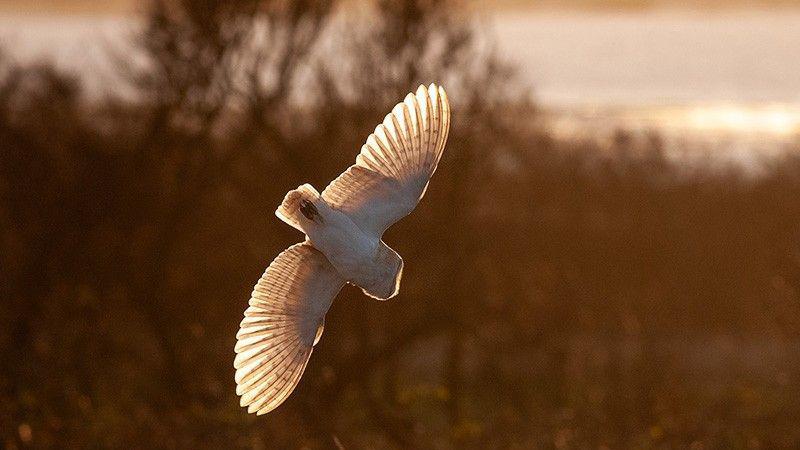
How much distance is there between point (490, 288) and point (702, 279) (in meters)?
12.1

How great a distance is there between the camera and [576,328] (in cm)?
2888

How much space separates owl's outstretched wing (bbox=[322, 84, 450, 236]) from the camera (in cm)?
799

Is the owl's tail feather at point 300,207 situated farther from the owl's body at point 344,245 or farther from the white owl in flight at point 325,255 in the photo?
the white owl in flight at point 325,255

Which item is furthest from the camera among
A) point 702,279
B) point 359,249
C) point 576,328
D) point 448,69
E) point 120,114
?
point 702,279

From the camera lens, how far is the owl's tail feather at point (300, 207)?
24.8 feet

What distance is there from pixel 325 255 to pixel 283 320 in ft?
2.15

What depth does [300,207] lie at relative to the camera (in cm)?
757

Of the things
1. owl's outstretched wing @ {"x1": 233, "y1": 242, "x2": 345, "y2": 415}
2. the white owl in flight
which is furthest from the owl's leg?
owl's outstretched wing @ {"x1": 233, "y1": 242, "x2": 345, "y2": 415}

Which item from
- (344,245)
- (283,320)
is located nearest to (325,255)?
(344,245)

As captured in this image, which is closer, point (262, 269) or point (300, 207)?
point (300, 207)

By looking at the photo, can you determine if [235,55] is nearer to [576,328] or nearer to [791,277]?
[791,277]

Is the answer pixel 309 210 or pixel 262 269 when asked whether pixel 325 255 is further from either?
pixel 262 269

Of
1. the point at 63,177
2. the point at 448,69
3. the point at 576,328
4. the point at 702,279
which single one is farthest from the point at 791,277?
the point at 702,279

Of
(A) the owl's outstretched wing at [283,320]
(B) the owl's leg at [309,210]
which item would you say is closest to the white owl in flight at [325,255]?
(A) the owl's outstretched wing at [283,320]
